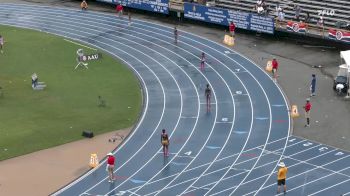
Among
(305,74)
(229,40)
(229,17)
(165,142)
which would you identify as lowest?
(165,142)

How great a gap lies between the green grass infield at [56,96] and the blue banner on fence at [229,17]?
10.5m

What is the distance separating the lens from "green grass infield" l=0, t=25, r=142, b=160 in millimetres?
34656

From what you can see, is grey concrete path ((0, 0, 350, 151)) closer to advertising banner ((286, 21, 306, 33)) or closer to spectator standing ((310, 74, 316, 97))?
spectator standing ((310, 74, 316, 97))

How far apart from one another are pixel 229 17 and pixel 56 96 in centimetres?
1787

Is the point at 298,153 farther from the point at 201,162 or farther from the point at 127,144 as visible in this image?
the point at 127,144

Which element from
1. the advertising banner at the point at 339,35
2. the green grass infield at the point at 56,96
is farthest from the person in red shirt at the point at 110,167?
the advertising banner at the point at 339,35

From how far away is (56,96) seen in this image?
40.1 metres

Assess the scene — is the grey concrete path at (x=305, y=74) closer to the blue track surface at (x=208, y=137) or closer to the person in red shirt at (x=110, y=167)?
the blue track surface at (x=208, y=137)

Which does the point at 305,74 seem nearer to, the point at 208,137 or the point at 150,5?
the point at 208,137

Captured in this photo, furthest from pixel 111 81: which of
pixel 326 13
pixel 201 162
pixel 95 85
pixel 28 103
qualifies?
pixel 326 13

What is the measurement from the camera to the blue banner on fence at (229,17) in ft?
168

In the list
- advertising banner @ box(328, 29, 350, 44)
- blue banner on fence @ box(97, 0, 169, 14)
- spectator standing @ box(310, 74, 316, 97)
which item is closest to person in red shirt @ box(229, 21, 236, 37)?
advertising banner @ box(328, 29, 350, 44)

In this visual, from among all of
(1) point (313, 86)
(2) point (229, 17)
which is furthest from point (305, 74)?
(2) point (229, 17)

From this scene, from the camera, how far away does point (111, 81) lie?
4278cm
